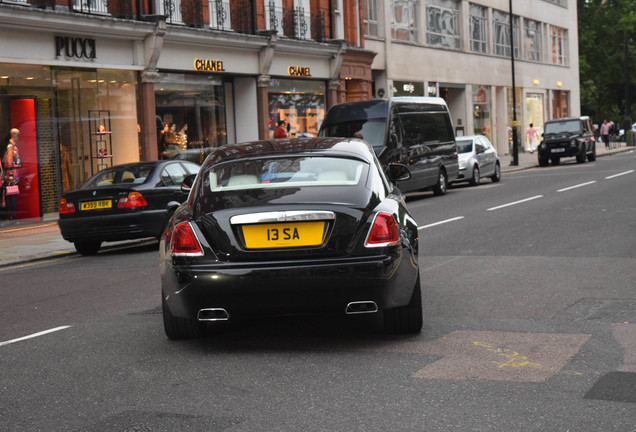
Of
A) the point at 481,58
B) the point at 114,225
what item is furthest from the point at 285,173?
the point at 481,58

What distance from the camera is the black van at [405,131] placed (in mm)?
22578

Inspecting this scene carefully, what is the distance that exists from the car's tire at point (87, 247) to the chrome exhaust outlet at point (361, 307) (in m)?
9.49

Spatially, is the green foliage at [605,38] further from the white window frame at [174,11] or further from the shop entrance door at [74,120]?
the shop entrance door at [74,120]

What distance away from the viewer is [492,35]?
173 feet

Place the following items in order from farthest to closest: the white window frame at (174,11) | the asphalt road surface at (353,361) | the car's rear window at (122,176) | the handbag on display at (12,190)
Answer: the white window frame at (174,11)
the handbag on display at (12,190)
the car's rear window at (122,176)
the asphalt road surface at (353,361)

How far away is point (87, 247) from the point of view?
15.2 m

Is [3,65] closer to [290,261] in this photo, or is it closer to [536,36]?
[290,261]


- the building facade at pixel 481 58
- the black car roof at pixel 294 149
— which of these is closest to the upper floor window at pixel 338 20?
the building facade at pixel 481 58

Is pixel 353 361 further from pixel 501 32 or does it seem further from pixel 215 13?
pixel 501 32

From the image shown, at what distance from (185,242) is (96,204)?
8.46 m

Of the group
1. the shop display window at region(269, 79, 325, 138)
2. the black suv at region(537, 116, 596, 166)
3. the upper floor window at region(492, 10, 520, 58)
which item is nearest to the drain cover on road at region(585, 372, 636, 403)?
the shop display window at region(269, 79, 325, 138)

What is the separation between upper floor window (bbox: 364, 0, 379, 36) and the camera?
39531 mm

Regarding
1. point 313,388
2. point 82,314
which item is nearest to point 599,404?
point 313,388

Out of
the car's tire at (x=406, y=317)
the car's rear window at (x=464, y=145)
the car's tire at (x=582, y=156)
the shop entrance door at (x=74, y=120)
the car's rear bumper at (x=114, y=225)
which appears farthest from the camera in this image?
the car's tire at (x=582, y=156)
